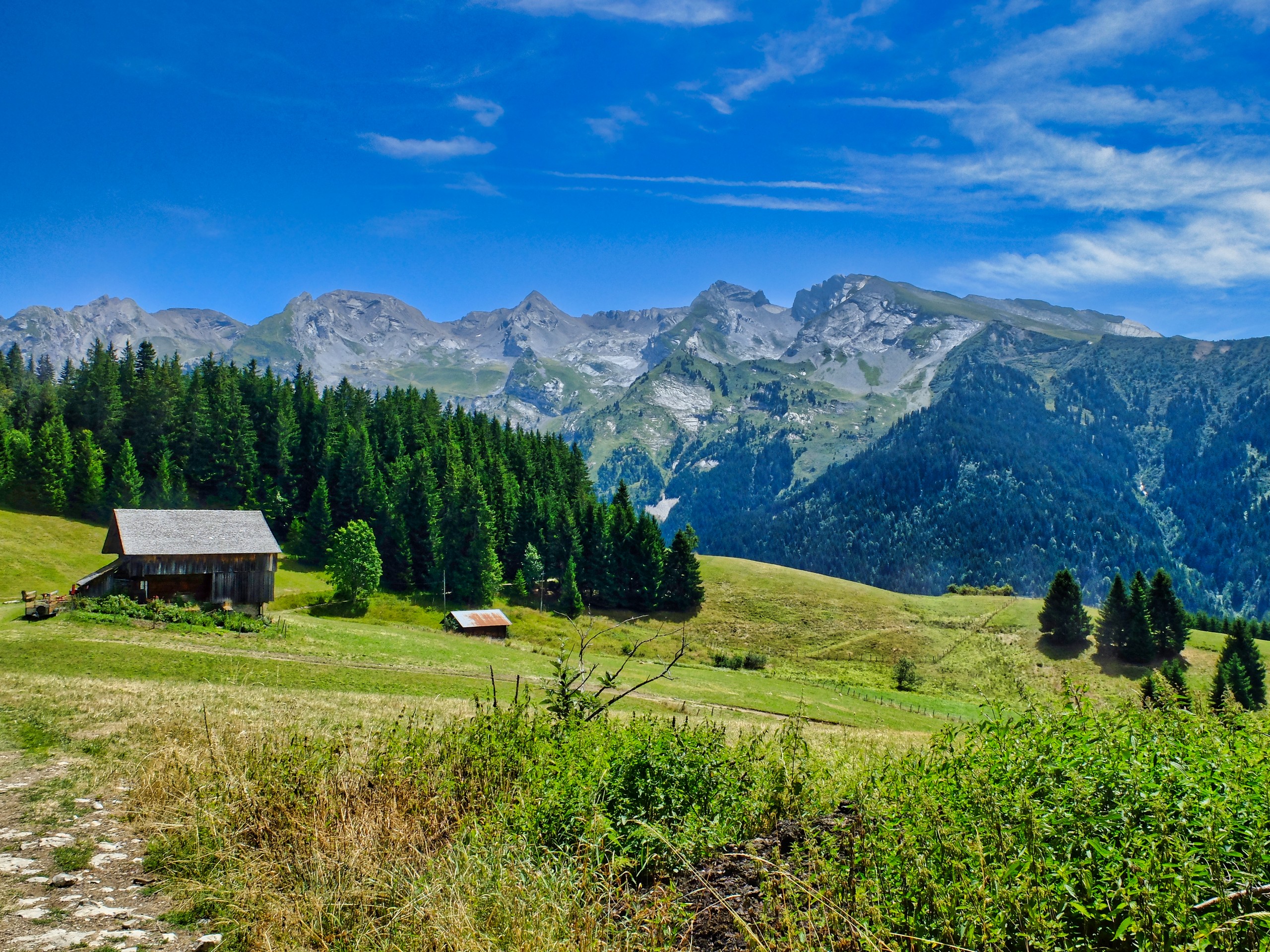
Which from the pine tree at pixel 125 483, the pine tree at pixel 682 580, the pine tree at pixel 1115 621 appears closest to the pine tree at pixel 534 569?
the pine tree at pixel 682 580

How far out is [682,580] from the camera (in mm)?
96750

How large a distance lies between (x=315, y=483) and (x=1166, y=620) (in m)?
116

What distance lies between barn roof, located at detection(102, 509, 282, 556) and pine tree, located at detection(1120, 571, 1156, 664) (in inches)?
3438

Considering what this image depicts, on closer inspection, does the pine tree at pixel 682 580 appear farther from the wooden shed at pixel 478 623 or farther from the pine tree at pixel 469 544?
the wooden shed at pixel 478 623

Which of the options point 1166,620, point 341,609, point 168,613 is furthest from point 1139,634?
point 168,613

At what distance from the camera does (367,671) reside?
37.1m

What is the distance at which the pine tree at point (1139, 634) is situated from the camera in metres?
73.6

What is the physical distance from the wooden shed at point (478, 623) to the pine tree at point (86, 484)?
50.8m

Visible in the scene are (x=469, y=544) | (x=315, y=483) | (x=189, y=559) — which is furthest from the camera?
(x=315, y=483)

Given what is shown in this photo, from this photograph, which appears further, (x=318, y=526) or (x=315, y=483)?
(x=315, y=483)

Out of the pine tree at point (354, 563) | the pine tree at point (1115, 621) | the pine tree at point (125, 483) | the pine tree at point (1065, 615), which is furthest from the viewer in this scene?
the pine tree at point (125, 483)

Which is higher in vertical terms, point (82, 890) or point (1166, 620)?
point (82, 890)

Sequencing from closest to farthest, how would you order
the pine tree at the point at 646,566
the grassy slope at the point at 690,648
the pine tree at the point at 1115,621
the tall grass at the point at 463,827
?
the tall grass at the point at 463,827, the grassy slope at the point at 690,648, the pine tree at the point at 1115,621, the pine tree at the point at 646,566

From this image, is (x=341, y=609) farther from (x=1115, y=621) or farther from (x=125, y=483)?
(x=1115, y=621)
